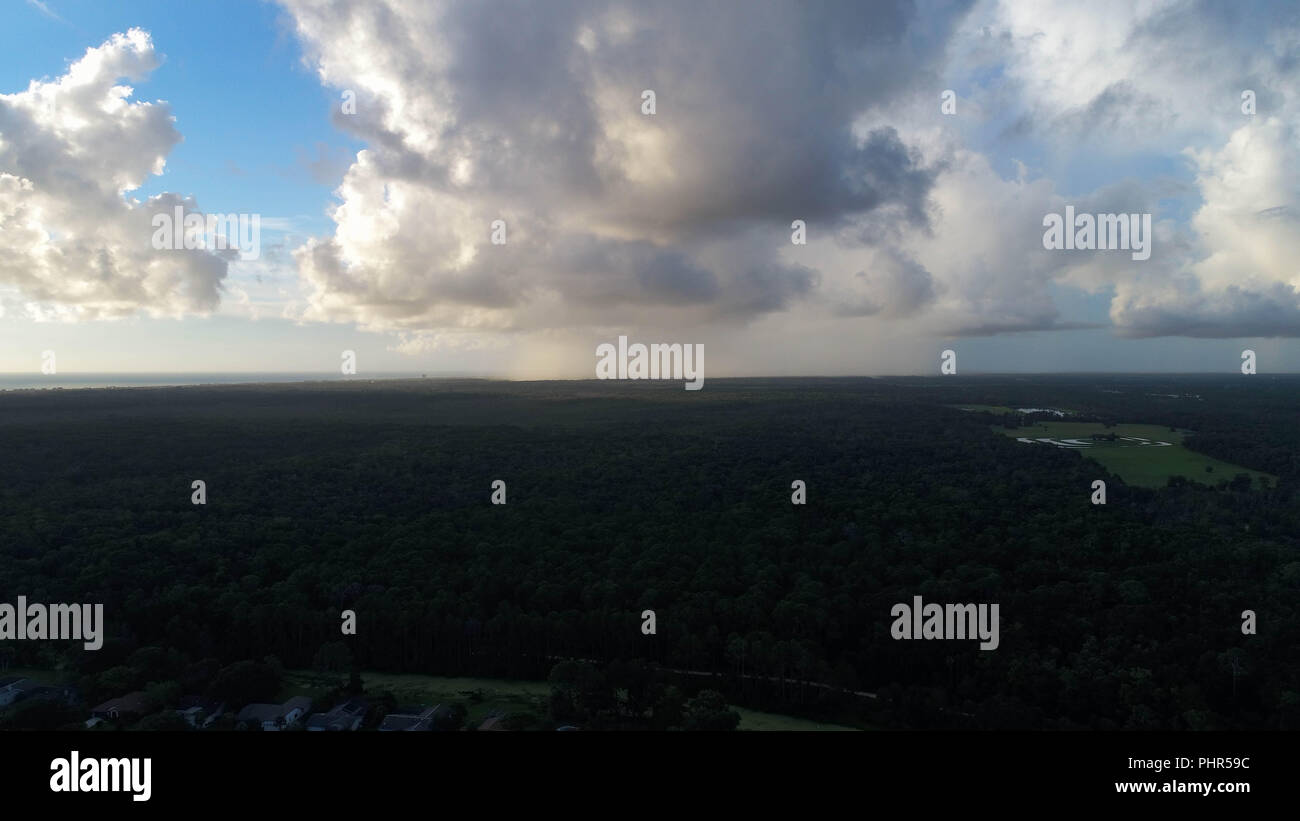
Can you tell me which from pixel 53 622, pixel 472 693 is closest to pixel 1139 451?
pixel 472 693

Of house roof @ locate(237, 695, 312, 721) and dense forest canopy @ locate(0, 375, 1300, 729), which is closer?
house roof @ locate(237, 695, 312, 721)

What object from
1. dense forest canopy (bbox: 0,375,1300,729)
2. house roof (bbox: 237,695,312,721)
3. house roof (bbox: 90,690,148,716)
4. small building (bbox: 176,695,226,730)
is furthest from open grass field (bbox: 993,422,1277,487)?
house roof (bbox: 90,690,148,716)

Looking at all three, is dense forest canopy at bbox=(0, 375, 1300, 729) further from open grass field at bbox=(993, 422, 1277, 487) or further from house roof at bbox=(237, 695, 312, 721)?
house roof at bbox=(237, 695, 312, 721)

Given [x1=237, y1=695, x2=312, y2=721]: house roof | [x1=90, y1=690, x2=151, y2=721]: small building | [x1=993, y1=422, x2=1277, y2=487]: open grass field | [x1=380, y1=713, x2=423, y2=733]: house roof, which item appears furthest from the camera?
[x1=993, y1=422, x2=1277, y2=487]: open grass field

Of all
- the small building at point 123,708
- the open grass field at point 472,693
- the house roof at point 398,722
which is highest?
the small building at point 123,708

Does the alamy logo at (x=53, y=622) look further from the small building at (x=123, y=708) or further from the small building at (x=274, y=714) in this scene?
the small building at (x=274, y=714)

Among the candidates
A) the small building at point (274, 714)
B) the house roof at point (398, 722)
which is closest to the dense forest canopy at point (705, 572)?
the small building at point (274, 714)

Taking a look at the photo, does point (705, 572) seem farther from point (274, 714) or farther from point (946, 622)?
point (274, 714)
